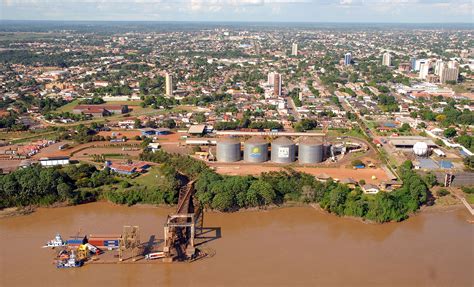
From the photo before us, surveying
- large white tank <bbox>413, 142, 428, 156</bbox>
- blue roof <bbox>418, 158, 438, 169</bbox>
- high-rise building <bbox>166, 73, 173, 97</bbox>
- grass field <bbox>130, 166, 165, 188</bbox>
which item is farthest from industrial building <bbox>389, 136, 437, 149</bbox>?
high-rise building <bbox>166, 73, 173, 97</bbox>

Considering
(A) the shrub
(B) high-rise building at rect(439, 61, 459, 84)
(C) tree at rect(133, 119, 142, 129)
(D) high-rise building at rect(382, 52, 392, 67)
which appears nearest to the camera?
(A) the shrub

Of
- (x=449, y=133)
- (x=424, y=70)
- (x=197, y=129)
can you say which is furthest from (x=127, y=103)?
(x=424, y=70)

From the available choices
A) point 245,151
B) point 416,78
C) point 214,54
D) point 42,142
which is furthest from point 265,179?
point 214,54

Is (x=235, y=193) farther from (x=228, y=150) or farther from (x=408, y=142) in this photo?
(x=408, y=142)

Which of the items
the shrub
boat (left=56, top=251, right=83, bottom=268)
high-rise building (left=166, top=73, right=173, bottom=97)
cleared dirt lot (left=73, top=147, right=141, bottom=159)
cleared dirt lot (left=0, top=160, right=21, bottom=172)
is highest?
high-rise building (left=166, top=73, right=173, bottom=97)

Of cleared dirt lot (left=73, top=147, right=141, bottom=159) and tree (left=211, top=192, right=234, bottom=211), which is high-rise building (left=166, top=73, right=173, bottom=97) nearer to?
cleared dirt lot (left=73, top=147, right=141, bottom=159)

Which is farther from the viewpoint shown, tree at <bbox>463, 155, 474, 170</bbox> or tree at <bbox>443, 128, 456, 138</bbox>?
tree at <bbox>443, 128, 456, 138</bbox>
